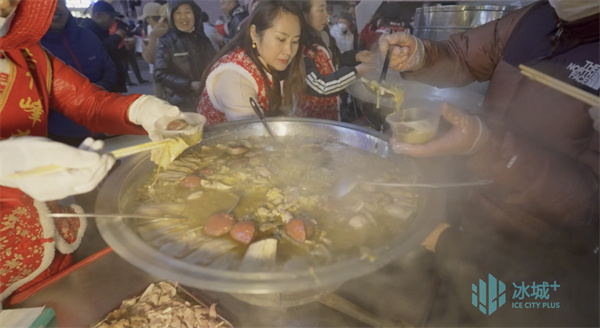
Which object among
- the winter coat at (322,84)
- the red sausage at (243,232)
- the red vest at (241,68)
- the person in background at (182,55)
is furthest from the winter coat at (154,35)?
the red sausage at (243,232)

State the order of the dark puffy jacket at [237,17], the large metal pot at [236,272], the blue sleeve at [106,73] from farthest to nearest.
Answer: the dark puffy jacket at [237,17], the blue sleeve at [106,73], the large metal pot at [236,272]

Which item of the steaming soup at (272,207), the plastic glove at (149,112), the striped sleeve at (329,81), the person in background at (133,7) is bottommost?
the steaming soup at (272,207)


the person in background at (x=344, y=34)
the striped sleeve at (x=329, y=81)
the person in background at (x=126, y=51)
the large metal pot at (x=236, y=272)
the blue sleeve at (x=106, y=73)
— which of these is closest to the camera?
the large metal pot at (x=236, y=272)

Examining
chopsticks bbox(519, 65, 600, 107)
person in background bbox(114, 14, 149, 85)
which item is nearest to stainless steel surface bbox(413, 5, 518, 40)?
chopsticks bbox(519, 65, 600, 107)

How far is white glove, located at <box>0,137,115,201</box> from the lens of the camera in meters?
1.40

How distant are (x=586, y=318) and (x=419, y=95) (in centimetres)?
271

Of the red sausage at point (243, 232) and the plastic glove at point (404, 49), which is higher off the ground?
the plastic glove at point (404, 49)

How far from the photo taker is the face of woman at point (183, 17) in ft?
17.5

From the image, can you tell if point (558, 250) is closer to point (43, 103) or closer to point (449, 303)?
point (449, 303)

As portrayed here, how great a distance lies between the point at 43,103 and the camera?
2.08 metres

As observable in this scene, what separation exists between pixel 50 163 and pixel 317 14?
4.01 metres

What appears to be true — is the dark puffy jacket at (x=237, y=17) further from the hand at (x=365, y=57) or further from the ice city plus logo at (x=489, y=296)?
the ice city plus logo at (x=489, y=296)

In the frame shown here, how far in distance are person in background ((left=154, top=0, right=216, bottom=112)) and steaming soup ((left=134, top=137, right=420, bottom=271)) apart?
3.34 metres

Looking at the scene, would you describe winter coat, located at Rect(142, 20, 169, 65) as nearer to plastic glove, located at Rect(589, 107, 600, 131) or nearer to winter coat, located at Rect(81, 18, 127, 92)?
winter coat, located at Rect(81, 18, 127, 92)
